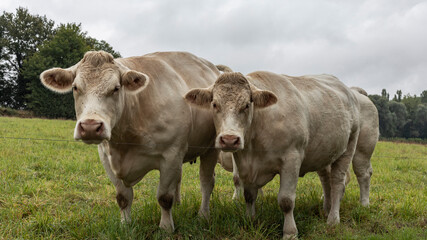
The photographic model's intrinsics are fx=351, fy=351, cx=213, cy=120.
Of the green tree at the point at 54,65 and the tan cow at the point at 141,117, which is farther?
the green tree at the point at 54,65

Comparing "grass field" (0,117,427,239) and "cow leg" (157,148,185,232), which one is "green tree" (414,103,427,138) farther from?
"cow leg" (157,148,185,232)

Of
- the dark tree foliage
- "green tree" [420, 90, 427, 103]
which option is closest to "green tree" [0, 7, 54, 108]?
the dark tree foliage

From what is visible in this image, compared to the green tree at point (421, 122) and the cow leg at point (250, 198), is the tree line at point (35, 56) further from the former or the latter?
the green tree at point (421, 122)

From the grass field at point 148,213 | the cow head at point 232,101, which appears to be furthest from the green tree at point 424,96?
the cow head at point 232,101

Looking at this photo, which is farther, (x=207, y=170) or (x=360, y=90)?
(x=360, y=90)

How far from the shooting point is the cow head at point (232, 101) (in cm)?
392

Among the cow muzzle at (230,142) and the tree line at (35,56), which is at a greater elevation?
the tree line at (35,56)

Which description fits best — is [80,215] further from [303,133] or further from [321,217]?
[321,217]

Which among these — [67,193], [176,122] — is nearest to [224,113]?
[176,122]

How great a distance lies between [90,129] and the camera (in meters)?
3.14

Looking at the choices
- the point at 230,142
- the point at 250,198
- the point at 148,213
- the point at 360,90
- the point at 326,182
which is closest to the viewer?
the point at 230,142

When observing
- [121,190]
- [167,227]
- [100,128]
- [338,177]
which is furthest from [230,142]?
[338,177]

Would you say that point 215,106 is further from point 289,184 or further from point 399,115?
point 399,115

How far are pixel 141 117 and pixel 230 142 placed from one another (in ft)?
3.62
